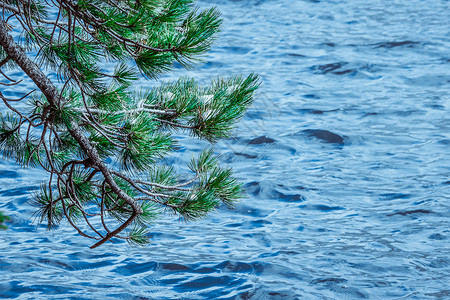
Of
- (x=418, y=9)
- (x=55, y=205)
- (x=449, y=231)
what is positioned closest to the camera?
(x=55, y=205)

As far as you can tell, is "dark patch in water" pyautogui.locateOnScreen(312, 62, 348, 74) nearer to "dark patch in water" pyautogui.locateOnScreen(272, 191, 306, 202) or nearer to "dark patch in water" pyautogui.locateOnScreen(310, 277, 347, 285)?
"dark patch in water" pyautogui.locateOnScreen(272, 191, 306, 202)

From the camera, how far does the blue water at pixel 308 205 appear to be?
379cm

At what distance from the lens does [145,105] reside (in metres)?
2.58

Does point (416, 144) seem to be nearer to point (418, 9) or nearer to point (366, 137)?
point (366, 137)

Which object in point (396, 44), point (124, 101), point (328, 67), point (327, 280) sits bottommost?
point (327, 280)

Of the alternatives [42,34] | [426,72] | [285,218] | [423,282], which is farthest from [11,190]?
[426,72]

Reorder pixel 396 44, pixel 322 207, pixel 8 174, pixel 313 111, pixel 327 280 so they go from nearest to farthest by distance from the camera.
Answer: pixel 327 280
pixel 322 207
pixel 8 174
pixel 313 111
pixel 396 44

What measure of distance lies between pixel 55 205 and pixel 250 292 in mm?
1252

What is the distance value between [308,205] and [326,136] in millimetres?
1501

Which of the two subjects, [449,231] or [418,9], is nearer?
[449,231]

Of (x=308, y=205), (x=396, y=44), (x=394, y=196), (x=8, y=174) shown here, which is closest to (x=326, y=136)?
(x=394, y=196)

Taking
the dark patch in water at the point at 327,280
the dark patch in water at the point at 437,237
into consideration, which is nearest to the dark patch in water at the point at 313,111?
the dark patch in water at the point at 437,237

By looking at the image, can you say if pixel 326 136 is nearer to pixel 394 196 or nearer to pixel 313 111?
pixel 313 111

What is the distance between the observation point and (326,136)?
6.35 m
